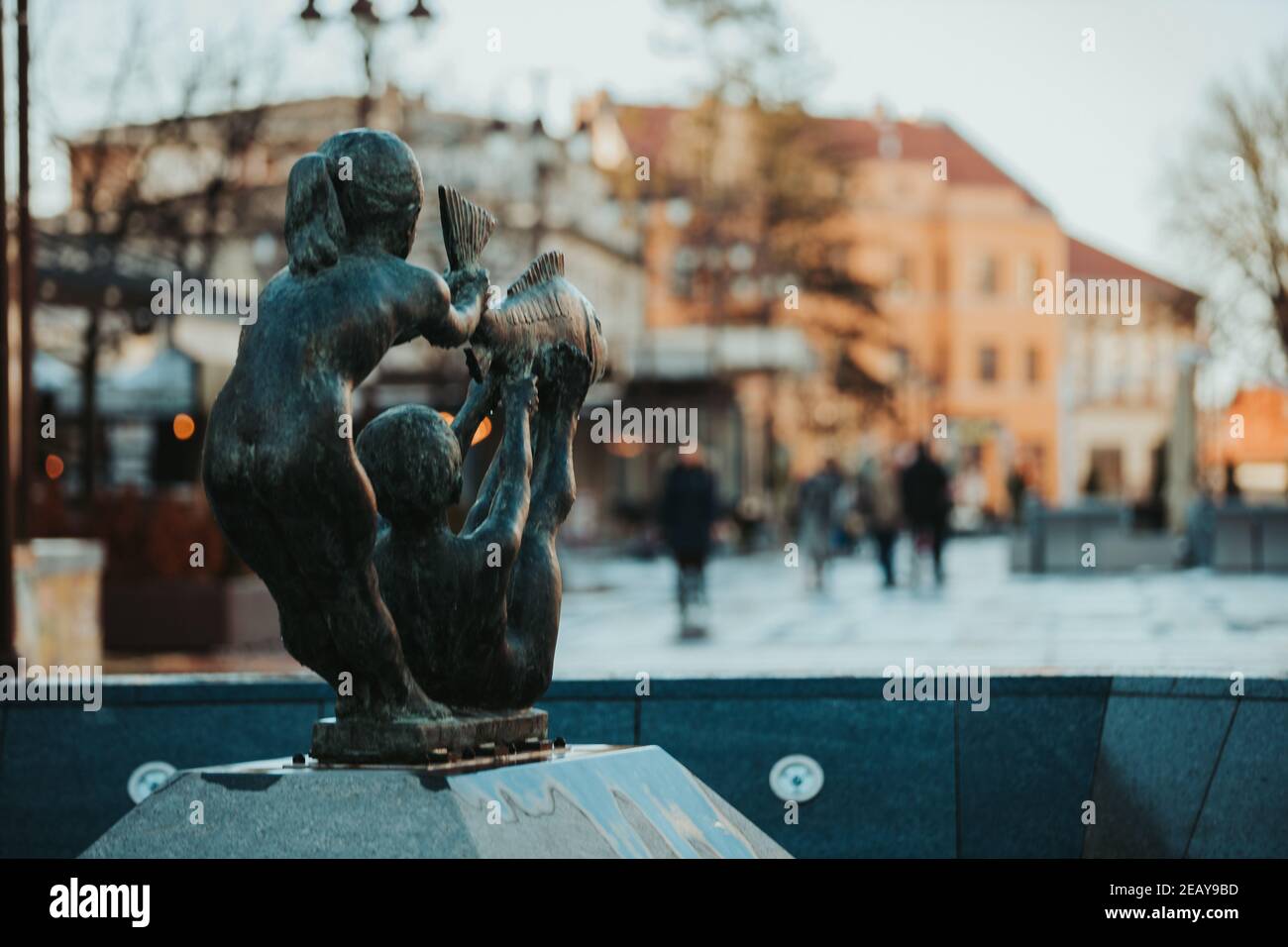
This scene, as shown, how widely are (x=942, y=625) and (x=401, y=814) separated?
1539cm

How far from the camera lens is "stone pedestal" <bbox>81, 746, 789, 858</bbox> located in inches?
220

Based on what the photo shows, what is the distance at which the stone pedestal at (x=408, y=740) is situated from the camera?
230 inches

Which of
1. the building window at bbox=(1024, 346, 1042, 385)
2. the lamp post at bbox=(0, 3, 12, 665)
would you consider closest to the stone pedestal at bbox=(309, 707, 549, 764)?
the lamp post at bbox=(0, 3, 12, 665)

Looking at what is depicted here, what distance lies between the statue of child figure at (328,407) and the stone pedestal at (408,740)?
54 millimetres

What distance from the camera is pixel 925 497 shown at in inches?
1123

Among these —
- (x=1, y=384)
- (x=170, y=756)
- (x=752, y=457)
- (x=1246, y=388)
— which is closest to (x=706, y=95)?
(x=752, y=457)

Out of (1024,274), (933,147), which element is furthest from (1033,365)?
(933,147)

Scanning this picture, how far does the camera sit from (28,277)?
52.3ft

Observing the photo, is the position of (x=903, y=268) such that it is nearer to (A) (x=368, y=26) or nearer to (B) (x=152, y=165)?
(B) (x=152, y=165)

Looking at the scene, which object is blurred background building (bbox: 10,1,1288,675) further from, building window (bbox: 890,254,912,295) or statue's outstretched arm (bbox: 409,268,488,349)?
statue's outstretched arm (bbox: 409,268,488,349)

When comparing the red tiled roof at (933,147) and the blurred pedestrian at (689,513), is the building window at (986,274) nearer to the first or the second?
the red tiled roof at (933,147)

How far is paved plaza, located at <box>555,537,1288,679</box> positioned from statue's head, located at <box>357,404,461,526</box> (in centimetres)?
305

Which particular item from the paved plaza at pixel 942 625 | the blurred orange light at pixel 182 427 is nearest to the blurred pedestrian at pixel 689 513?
the paved plaza at pixel 942 625
